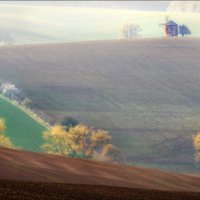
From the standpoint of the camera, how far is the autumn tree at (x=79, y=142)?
2358 centimetres

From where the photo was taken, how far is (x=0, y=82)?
24438 millimetres

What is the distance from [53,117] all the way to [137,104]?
3.76 meters

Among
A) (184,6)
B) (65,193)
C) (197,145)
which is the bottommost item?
(65,193)

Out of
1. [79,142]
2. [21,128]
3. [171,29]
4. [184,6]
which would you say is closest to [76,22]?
[171,29]

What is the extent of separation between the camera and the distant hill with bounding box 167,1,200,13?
1063 inches

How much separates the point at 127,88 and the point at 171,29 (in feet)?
13.0

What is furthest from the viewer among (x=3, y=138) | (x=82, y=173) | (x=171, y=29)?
(x=171, y=29)

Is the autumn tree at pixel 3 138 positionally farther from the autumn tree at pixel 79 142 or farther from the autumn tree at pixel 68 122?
the autumn tree at pixel 68 122

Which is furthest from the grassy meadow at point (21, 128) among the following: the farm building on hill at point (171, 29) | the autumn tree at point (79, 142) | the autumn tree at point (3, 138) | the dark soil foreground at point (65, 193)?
the farm building on hill at point (171, 29)

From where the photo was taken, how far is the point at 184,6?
2698 cm

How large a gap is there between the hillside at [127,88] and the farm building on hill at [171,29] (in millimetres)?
332

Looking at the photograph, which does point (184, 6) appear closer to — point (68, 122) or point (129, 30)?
point (129, 30)

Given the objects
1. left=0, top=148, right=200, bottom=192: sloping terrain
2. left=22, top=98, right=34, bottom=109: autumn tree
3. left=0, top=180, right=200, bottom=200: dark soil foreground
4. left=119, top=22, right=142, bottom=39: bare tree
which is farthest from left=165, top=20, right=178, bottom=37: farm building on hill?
left=0, top=180, right=200, bottom=200: dark soil foreground

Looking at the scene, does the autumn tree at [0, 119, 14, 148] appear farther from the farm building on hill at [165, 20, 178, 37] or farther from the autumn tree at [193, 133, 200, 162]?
the farm building on hill at [165, 20, 178, 37]
